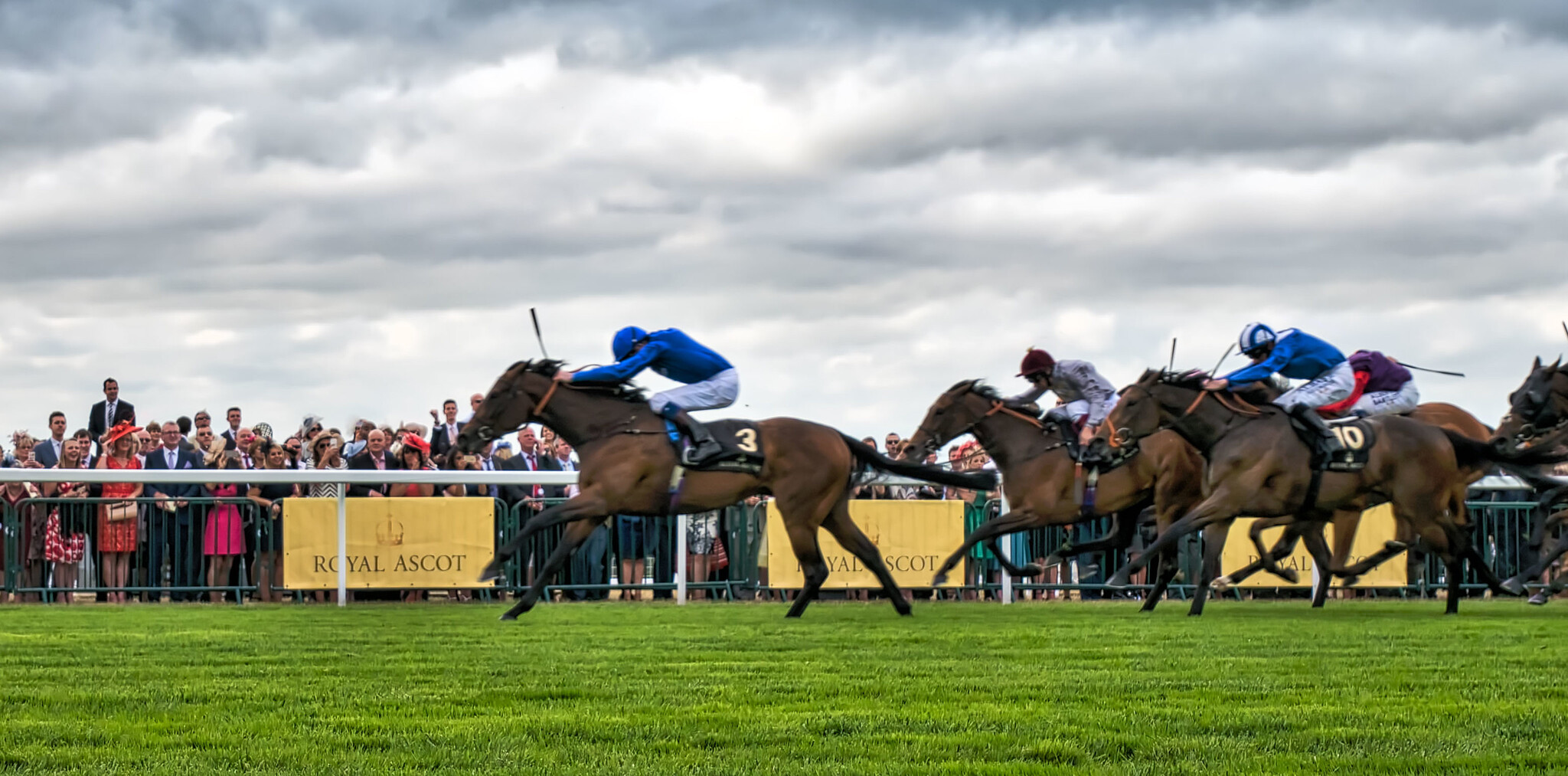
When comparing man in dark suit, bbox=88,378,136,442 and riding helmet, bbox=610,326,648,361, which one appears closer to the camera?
riding helmet, bbox=610,326,648,361

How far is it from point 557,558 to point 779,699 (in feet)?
17.6

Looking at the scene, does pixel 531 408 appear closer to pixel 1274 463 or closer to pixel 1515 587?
pixel 1274 463

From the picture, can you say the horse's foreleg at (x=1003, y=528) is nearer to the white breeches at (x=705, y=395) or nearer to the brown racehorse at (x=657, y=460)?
the brown racehorse at (x=657, y=460)

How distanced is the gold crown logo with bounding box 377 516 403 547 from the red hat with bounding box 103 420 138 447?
2122 mm

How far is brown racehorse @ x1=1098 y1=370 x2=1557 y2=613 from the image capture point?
12.4m

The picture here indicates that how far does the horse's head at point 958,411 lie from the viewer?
1384 centimetres

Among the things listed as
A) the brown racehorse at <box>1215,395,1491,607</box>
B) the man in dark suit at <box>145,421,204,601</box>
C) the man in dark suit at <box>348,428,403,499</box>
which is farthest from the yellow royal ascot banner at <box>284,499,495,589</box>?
the brown racehorse at <box>1215,395,1491,607</box>

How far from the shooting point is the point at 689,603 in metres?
14.3

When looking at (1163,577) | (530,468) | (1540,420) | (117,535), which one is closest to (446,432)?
(530,468)

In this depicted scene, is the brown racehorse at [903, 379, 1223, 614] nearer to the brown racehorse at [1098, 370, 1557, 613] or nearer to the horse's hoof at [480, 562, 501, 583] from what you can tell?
the brown racehorse at [1098, 370, 1557, 613]

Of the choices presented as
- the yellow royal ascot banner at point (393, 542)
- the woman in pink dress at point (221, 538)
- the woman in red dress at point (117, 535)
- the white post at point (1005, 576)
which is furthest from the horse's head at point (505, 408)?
the white post at point (1005, 576)

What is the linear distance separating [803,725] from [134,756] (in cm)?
181

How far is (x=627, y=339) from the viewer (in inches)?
479

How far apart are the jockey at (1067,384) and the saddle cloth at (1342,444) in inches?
66.0
